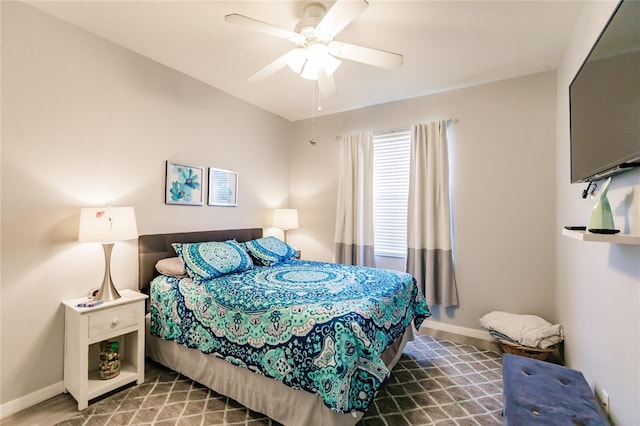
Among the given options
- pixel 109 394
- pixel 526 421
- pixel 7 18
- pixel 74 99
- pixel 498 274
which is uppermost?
pixel 7 18

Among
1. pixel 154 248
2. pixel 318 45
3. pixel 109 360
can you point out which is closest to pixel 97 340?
pixel 109 360

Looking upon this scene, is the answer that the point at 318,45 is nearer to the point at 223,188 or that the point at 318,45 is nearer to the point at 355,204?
the point at 223,188

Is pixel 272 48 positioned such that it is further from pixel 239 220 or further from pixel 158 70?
pixel 239 220

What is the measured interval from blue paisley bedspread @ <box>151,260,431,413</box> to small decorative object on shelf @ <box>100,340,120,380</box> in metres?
0.29

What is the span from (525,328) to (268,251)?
2.60 metres

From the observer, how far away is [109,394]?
6.98ft

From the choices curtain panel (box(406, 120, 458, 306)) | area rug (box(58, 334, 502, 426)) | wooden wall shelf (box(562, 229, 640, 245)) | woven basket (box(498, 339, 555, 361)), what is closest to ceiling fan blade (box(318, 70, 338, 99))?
curtain panel (box(406, 120, 458, 306))

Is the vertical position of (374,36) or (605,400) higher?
(374,36)

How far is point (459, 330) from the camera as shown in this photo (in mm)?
3291

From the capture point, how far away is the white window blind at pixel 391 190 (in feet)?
12.1

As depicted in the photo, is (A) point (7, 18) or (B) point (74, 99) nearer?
(A) point (7, 18)

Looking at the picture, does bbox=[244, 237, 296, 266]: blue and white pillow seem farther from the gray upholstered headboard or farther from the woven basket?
the woven basket

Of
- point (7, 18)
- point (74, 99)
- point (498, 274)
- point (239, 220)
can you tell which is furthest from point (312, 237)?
point (7, 18)

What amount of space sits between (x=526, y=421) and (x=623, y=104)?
4.48 ft
